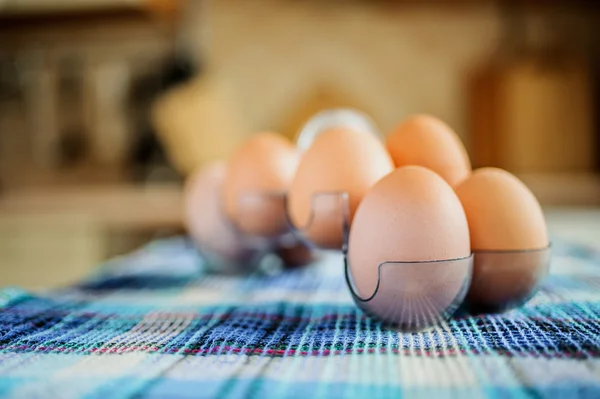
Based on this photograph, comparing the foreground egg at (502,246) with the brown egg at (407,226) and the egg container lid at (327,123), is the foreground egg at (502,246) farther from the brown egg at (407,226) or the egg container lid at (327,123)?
the egg container lid at (327,123)

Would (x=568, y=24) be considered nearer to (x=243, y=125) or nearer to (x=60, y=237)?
(x=243, y=125)

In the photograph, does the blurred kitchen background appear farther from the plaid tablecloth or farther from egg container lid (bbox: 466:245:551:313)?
egg container lid (bbox: 466:245:551:313)

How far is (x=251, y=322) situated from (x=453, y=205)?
236 mm

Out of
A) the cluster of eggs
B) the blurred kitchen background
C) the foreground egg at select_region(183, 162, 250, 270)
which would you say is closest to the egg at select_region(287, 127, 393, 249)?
the cluster of eggs

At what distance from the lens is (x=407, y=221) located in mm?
512

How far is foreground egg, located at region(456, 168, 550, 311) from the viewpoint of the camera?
57 cm

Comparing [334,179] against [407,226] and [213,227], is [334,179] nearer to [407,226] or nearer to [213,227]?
[407,226]

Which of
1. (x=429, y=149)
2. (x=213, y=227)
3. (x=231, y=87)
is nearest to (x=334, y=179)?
(x=429, y=149)

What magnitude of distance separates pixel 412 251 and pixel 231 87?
7.03ft

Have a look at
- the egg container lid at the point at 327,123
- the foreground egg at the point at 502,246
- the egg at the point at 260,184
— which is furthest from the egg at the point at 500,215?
the egg container lid at the point at 327,123

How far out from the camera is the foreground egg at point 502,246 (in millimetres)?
569

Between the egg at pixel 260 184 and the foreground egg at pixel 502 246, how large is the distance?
0.26 meters

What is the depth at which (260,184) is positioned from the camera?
78cm

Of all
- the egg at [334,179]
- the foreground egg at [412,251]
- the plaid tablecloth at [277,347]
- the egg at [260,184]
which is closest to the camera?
the plaid tablecloth at [277,347]
